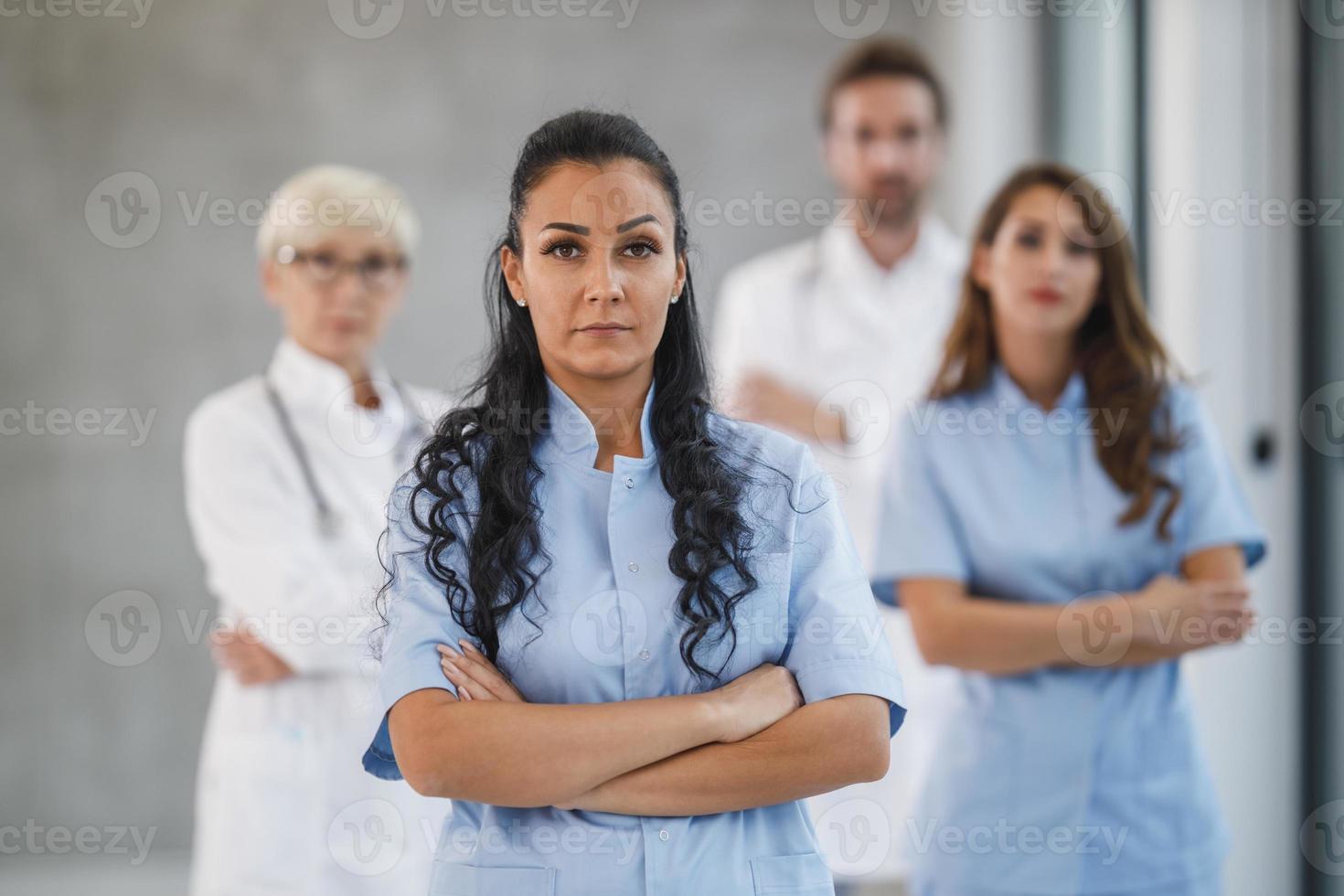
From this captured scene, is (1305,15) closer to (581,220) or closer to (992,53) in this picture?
(992,53)

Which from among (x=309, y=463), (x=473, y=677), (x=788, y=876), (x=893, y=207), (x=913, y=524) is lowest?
(x=788, y=876)

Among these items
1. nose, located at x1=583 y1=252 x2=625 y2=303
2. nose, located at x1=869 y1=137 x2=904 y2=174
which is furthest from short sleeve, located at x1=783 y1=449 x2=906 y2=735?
nose, located at x1=869 y1=137 x2=904 y2=174

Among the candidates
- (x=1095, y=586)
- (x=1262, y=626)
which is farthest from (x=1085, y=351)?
(x=1262, y=626)

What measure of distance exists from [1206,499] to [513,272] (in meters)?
1.15

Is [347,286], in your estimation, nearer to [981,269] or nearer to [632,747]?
[981,269]

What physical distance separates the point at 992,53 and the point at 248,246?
231 cm

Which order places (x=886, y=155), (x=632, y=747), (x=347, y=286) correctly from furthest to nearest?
(x=886, y=155) < (x=347, y=286) < (x=632, y=747)

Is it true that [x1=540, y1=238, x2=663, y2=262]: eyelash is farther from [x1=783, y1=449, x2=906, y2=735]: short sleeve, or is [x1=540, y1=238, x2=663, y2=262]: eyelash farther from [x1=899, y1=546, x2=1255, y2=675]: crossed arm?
[x1=899, y1=546, x2=1255, y2=675]: crossed arm

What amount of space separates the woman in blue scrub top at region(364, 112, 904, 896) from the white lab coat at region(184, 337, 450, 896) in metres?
0.79

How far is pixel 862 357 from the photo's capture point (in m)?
2.93

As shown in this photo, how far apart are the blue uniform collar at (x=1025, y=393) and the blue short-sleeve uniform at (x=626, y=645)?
764 millimetres

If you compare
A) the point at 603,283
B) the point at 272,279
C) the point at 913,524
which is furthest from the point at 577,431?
the point at 272,279

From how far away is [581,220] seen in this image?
50.3 inches

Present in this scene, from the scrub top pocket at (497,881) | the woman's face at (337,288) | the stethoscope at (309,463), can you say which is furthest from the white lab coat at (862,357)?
the scrub top pocket at (497,881)
